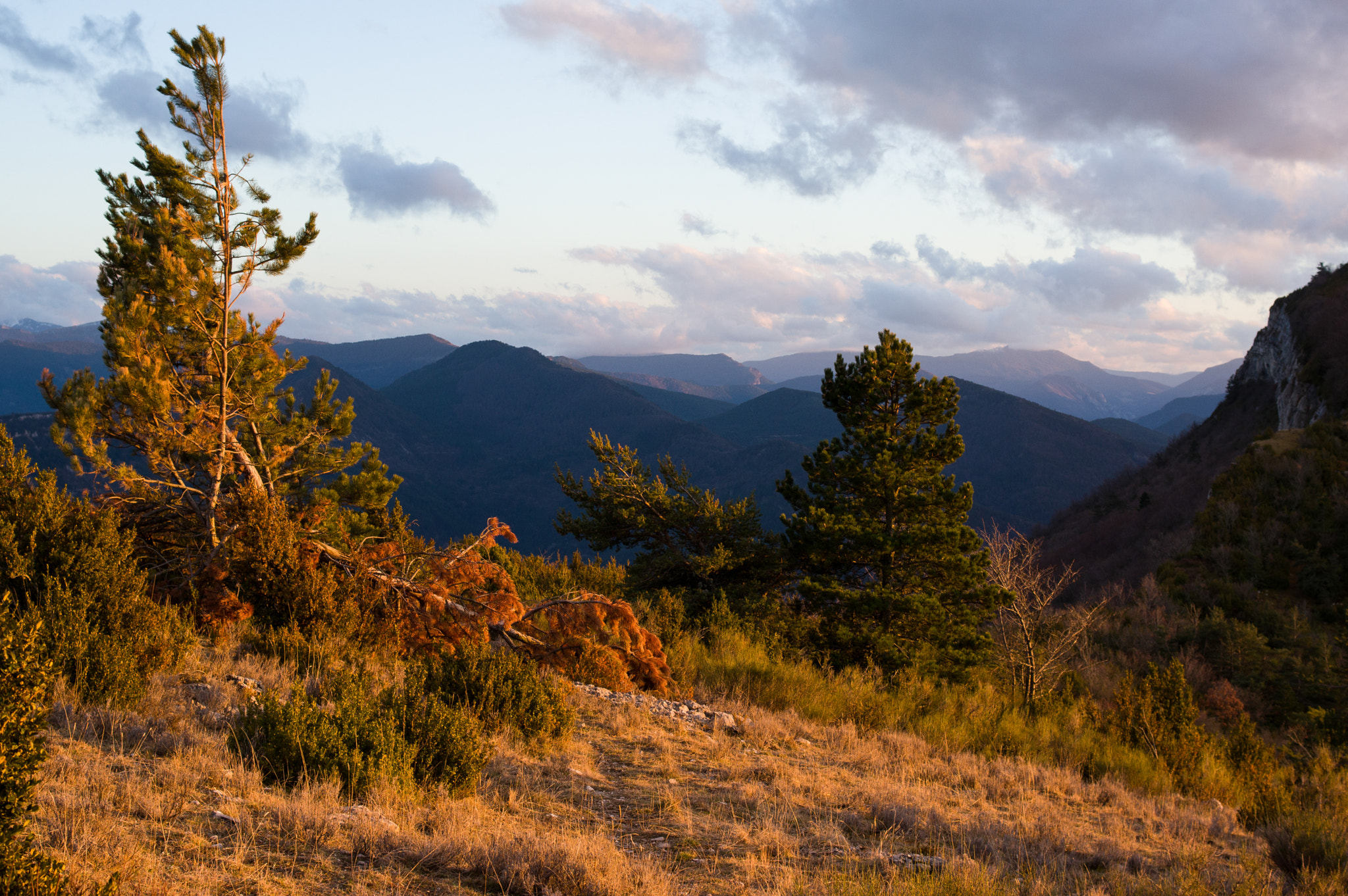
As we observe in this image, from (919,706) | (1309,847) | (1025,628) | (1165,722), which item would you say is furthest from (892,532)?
(1309,847)

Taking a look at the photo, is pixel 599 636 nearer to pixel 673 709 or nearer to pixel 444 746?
pixel 673 709

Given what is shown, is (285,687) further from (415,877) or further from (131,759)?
(415,877)

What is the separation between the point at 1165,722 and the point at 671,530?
296 inches

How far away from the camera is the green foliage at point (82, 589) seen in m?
5.05

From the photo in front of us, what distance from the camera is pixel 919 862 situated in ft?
14.0

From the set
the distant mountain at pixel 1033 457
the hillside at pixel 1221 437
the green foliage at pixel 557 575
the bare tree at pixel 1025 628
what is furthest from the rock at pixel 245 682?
the distant mountain at pixel 1033 457

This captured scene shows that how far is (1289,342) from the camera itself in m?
51.6

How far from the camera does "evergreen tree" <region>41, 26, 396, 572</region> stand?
817cm

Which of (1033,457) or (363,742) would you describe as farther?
(1033,457)

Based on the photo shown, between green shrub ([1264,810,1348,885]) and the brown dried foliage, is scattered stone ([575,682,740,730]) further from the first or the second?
green shrub ([1264,810,1348,885])

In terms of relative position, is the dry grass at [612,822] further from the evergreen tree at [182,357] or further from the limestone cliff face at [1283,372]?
the limestone cliff face at [1283,372]

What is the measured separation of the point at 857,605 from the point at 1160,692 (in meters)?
3.84

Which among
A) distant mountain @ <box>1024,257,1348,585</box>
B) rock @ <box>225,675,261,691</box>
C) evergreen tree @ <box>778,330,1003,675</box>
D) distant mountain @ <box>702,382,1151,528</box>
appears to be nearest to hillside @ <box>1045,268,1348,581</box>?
distant mountain @ <box>1024,257,1348,585</box>

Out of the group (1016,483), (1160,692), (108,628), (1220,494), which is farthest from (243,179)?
(1016,483)
